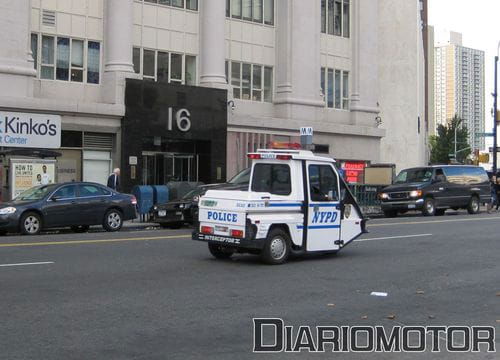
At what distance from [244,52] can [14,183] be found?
15034 mm

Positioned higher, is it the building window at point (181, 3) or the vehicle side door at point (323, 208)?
the building window at point (181, 3)

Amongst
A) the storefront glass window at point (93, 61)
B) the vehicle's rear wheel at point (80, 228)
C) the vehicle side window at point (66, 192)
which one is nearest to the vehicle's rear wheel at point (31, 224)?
the vehicle side window at point (66, 192)

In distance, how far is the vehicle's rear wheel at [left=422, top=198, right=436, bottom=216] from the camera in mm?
27312

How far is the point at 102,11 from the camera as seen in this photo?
28906mm

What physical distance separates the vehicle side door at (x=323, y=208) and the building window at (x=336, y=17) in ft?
83.7

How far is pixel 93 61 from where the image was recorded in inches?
1131

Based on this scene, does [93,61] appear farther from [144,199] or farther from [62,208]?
[62,208]

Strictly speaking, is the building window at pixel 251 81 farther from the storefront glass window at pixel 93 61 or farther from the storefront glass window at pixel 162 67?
the storefront glass window at pixel 93 61

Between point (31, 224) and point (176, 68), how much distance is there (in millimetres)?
14529

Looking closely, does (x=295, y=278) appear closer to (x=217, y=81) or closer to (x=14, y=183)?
(x=14, y=183)

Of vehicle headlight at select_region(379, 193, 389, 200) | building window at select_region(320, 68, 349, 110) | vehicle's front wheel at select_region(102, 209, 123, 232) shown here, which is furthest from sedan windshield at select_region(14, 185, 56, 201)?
building window at select_region(320, 68, 349, 110)

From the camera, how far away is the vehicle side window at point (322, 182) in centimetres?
1252

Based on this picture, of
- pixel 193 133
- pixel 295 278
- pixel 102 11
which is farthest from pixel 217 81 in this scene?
pixel 295 278

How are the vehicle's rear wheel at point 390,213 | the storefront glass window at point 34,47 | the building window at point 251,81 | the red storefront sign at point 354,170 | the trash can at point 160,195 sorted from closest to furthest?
the trash can at point 160,195
the storefront glass window at point 34,47
the vehicle's rear wheel at point 390,213
the building window at point 251,81
the red storefront sign at point 354,170
